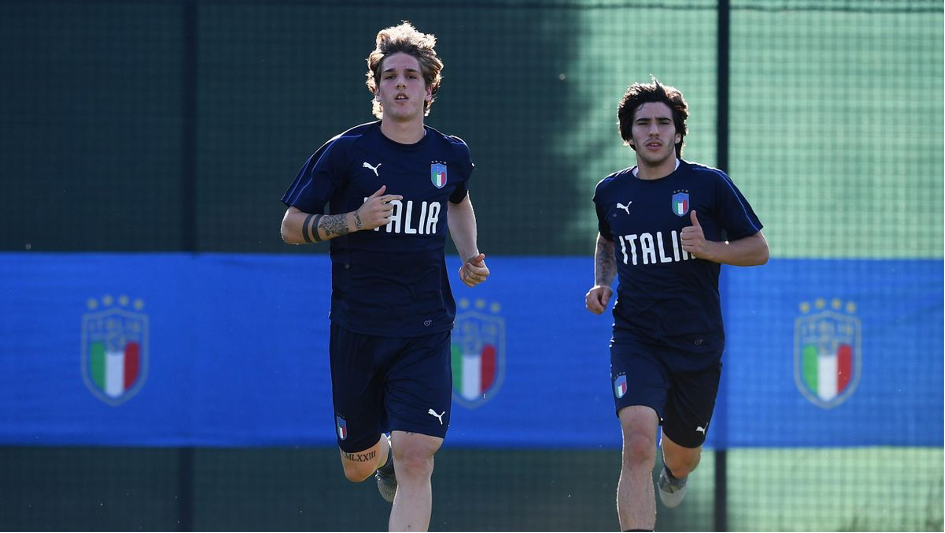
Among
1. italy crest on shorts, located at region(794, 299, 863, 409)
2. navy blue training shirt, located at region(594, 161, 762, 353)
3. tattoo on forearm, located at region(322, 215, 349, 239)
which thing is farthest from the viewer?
italy crest on shorts, located at region(794, 299, 863, 409)

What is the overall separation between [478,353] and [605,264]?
54.2 inches

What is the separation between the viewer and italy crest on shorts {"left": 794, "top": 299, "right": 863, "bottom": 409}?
725 centimetres

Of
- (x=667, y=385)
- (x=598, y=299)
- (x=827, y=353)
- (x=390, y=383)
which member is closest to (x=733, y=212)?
(x=598, y=299)

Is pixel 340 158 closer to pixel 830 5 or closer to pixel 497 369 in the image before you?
pixel 497 369

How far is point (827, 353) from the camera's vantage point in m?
7.25

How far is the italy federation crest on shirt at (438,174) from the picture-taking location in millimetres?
5246

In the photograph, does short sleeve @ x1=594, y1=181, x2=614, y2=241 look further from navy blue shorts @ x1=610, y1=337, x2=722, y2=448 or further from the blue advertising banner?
the blue advertising banner

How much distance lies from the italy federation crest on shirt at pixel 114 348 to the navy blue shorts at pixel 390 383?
7.00ft

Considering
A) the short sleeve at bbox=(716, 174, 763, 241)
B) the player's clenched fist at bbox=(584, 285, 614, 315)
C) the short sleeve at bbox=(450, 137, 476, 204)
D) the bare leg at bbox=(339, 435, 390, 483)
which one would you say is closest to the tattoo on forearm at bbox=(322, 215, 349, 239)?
the short sleeve at bbox=(450, 137, 476, 204)

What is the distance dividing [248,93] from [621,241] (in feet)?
9.03

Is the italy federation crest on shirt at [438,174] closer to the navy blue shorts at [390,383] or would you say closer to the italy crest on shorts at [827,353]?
the navy blue shorts at [390,383]

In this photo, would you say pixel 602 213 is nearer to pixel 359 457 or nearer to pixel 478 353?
pixel 359 457

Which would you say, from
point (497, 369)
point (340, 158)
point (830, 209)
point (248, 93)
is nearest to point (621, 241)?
point (340, 158)

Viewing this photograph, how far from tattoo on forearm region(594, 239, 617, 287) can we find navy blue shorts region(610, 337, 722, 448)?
41cm
